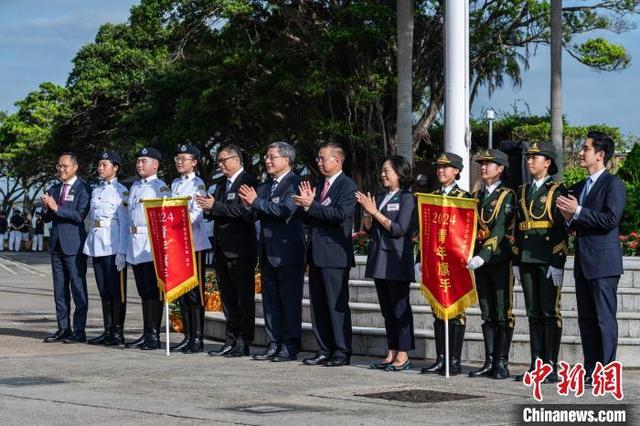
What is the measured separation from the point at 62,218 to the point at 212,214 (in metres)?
2.39

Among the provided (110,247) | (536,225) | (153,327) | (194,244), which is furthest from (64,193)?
(536,225)

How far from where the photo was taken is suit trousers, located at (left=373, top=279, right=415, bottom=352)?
38.8ft

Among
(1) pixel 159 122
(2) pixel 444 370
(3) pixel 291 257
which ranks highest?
(1) pixel 159 122

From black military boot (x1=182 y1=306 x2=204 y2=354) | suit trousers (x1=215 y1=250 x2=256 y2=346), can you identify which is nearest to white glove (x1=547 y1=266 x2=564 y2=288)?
suit trousers (x1=215 y1=250 x2=256 y2=346)

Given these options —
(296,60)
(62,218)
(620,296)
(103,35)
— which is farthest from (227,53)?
(620,296)

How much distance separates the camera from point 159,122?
45.6 meters

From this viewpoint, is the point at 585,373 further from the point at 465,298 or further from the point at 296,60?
the point at 296,60

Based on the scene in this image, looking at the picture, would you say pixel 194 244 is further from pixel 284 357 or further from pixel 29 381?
pixel 29 381

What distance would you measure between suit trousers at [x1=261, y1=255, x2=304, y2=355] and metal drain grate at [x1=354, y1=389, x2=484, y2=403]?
2.61 m

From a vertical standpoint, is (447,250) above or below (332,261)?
above

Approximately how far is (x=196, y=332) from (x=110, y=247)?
158cm

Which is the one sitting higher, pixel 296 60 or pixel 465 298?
pixel 296 60

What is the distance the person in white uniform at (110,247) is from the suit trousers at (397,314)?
3460mm

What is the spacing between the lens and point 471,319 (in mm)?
12453
